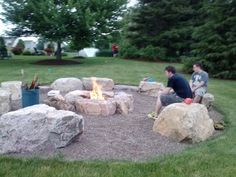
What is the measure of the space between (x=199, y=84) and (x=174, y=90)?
1054 mm

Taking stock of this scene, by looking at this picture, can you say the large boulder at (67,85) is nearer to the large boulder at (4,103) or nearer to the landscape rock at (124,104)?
the landscape rock at (124,104)

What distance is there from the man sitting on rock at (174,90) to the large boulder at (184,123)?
123 centimetres

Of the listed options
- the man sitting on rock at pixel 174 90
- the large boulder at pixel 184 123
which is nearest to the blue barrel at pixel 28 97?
the man sitting on rock at pixel 174 90

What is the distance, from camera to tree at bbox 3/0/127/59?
21.5 meters

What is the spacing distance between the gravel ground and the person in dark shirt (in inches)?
20.0

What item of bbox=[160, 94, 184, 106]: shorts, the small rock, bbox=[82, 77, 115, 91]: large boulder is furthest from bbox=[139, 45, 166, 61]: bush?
the small rock

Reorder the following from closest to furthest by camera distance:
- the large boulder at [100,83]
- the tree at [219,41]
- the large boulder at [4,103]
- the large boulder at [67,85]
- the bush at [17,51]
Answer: the large boulder at [4,103], the large boulder at [67,85], the large boulder at [100,83], the tree at [219,41], the bush at [17,51]

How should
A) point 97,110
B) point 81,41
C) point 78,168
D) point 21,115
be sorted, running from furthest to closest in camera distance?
point 81,41 → point 97,110 → point 21,115 → point 78,168

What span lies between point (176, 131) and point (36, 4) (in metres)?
16.4

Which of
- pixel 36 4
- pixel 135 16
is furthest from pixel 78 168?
pixel 135 16

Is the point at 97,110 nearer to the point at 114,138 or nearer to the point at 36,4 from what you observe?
the point at 114,138

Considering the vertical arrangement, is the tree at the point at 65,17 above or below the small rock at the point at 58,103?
above

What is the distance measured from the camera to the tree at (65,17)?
2147 cm

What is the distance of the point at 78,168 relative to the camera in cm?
529
